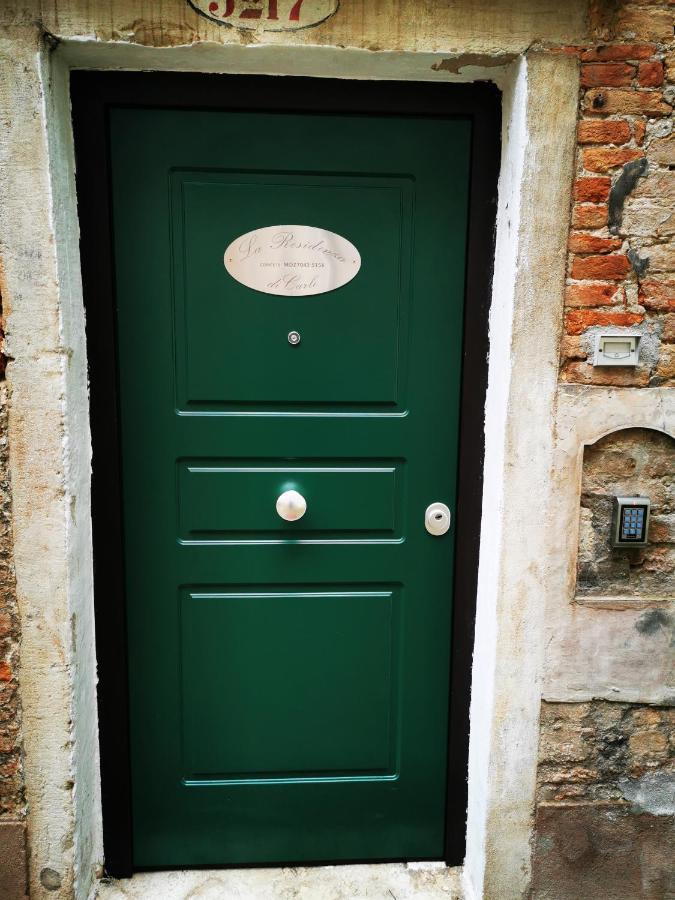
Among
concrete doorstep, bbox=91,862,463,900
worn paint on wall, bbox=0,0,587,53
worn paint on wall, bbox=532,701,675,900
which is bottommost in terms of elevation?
concrete doorstep, bbox=91,862,463,900

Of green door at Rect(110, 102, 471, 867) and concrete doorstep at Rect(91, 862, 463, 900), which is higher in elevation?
green door at Rect(110, 102, 471, 867)

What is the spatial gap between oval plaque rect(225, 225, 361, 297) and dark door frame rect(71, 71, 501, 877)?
395mm

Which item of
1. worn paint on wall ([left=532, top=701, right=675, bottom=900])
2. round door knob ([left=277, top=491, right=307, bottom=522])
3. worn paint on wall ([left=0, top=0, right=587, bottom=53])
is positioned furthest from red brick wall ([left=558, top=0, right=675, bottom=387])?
worn paint on wall ([left=532, top=701, right=675, bottom=900])

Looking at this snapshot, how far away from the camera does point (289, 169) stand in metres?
Result: 2.10

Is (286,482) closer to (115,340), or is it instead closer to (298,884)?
(115,340)

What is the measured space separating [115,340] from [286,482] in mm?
765

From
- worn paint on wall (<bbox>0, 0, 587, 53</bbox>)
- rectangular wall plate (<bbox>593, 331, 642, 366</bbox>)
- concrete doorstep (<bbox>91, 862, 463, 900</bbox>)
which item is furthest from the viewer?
concrete doorstep (<bbox>91, 862, 463, 900</bbox>)

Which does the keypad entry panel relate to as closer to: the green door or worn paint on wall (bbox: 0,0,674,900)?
worn paint on wall (bbox: 0,0,674,900)

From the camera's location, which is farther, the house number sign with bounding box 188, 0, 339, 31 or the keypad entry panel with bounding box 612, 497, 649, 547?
the keypad entry panel with bounding box 612, 497, 649, 547

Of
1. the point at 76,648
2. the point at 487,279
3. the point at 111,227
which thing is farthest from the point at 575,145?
the point at 76,648

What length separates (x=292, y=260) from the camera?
6.99 feet

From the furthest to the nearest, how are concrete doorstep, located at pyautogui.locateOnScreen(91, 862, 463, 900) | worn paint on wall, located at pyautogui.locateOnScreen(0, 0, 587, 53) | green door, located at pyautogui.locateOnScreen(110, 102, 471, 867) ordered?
concrete doorstep, located at pyautogui.locateOnScreen(91, 862, 463, 900) → green door, located at pyautogui.locateOnScreen(110, 102, 471, 867) → worn paint on wall, located at pyautogui.locateOnScreen(0, 0, 587, 53)

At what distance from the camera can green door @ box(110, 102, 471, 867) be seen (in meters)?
2.11

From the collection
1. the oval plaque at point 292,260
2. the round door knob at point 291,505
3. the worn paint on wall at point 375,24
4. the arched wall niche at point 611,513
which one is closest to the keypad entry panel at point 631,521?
the arched wall niche at point 611,513
